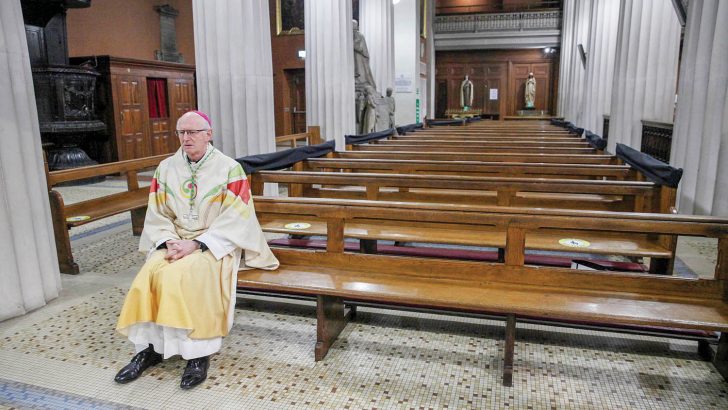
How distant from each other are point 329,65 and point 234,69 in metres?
3.89

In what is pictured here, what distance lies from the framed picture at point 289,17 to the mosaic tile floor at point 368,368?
49.7ft

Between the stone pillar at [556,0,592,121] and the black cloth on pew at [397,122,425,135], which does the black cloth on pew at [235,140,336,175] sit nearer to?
the black cloth on pew at [397,122,425,135]

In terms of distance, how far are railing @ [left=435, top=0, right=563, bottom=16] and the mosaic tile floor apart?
2298 cm

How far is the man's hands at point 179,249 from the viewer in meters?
2.85

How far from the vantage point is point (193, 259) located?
9.23 feet

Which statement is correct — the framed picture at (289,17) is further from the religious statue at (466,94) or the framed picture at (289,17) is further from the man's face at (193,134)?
the man's face at (193,134)

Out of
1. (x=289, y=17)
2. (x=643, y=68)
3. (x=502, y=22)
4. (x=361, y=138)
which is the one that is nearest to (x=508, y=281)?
(x=361, y=138)

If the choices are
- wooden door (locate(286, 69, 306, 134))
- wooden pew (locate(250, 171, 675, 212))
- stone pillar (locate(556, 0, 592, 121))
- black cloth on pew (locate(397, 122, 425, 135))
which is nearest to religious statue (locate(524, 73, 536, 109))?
stone pillar (locate(556, 0, 592, 121))

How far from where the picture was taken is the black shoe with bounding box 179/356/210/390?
2798 millimetres

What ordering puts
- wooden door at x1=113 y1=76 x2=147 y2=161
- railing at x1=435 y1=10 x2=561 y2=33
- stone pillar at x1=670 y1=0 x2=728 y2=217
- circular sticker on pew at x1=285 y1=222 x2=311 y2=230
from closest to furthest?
circular sticker on pew at x1=285 y1=222 x2=311 y2=230 → stone pillar at x1=670 y1=0 x2=728 y2=217 → wooden door at x1=113 y1=76 x2=147 y2=161 → railing at x1=435 y1=10 x2=561 y2=33

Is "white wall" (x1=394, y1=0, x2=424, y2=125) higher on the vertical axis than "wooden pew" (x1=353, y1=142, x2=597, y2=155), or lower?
higher

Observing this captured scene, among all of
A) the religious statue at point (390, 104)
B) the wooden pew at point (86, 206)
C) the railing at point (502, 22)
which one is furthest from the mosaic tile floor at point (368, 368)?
the railing at point (502, 22)

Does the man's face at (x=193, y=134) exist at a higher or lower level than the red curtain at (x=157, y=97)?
lower

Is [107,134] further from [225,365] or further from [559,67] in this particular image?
[559,67]
